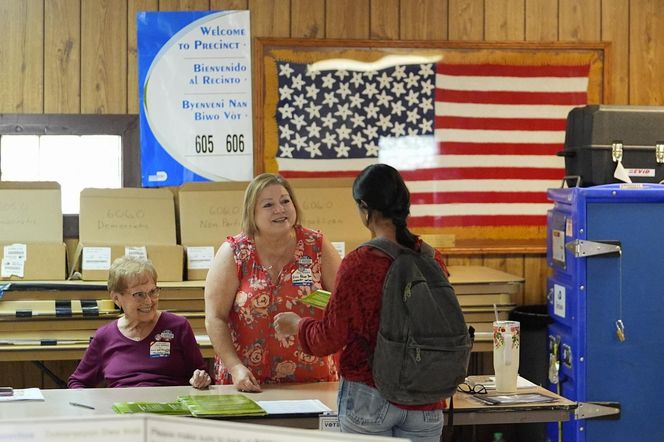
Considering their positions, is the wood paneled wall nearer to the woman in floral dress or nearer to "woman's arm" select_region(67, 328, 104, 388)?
"woman's arm" select_region(67, 328, 104, 388)

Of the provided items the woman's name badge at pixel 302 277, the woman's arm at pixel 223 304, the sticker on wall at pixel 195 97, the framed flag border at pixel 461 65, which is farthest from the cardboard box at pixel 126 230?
the woman's name badge at pixel 302 277

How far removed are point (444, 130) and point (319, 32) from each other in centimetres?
86

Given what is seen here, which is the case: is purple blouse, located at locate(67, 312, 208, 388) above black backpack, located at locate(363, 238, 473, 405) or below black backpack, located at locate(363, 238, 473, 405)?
below

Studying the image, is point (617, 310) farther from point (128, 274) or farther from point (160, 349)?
point (128, 274)

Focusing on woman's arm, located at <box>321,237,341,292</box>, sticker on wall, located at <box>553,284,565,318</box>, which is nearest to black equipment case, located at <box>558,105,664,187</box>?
sticker on wall, located at <box>553,284,565,318</box>

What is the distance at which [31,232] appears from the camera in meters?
4.62

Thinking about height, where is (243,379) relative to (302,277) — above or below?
below

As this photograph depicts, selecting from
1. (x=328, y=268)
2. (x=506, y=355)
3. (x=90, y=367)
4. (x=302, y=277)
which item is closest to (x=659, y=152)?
(x=506, y=355)

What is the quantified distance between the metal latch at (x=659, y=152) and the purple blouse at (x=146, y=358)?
237 cm

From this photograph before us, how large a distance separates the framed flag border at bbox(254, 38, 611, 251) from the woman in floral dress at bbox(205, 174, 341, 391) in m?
1.67

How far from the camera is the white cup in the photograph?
3330 millimetres

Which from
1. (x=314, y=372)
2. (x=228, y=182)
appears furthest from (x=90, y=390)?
(x=228, y=182)

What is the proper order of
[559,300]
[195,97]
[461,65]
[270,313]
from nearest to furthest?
[270,313] → [559,300] → [195,97] → [461,65]

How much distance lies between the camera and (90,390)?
11.1 ft
